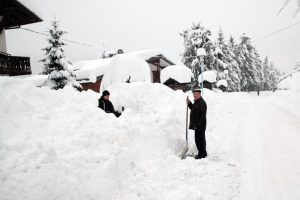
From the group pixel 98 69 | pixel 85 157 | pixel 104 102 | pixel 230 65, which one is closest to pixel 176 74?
pixel 98 69

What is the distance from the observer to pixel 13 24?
751 inches

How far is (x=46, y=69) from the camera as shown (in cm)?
2823

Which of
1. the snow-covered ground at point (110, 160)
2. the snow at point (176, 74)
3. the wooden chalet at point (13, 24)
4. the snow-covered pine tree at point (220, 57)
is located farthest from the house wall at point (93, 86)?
the snow-covered pine tree at point (220, 57)

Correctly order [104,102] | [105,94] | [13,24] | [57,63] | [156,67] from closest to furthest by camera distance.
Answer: [105,94], [104,102], [13,24], [57,63], [156,67]

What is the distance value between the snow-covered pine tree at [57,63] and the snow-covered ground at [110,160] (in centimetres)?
2015

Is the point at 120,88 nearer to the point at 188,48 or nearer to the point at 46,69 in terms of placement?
the point at 46,69

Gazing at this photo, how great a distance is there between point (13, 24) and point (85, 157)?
56.8 ft

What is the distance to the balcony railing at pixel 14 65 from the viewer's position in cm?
1608

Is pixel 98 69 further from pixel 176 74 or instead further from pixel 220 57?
pixel 220 57

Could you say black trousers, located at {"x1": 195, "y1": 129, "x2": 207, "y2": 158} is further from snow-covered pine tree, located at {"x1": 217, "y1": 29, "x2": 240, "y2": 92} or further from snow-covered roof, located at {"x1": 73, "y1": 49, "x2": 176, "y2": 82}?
snow-covered pine tree, located at {"x1": 217, "y1": 29, "x2": 240, "y2": 92}

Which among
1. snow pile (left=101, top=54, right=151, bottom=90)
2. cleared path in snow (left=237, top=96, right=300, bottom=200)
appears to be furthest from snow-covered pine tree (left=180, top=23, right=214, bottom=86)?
cleared path in snow (left=237, top=96, right=300, bottom=200)

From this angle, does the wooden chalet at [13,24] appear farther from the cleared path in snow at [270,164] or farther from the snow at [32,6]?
the cleared path in snow at [270,164]

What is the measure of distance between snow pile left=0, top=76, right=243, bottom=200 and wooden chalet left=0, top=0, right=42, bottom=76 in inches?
438

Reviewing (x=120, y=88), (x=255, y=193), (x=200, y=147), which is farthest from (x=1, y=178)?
(x=120, y=88)
